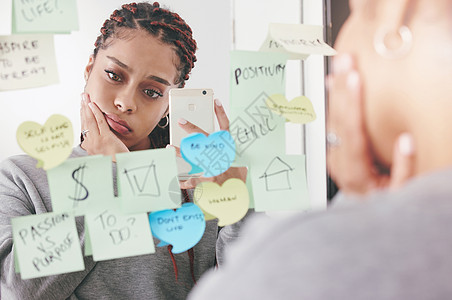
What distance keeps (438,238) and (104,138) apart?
0.81m

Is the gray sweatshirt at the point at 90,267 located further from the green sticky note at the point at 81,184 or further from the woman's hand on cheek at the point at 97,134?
the green sticky note at the point at 81,184

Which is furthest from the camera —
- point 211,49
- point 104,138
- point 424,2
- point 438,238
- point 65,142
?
point 211,49

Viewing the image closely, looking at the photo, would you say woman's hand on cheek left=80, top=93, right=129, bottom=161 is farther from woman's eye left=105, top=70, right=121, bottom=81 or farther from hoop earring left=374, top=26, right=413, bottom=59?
hoop earring left=374, top=26, right=413, bottom=59

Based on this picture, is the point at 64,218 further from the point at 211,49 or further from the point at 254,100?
the point at 211,49

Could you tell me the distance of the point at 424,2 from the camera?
1.60ft

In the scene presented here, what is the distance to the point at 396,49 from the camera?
1.73 feet

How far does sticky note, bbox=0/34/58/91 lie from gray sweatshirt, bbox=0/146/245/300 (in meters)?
0.30

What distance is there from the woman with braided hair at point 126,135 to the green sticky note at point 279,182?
Answer: 0.13 metres

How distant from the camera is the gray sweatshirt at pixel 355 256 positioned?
0.87 feet

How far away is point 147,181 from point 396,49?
15.2 inches

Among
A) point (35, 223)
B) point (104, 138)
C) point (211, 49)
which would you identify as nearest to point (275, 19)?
point (211, 49)

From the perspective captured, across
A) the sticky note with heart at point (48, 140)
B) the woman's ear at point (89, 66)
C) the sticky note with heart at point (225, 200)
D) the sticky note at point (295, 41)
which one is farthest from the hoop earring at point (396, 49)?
the woman's ear at point (89, 66)

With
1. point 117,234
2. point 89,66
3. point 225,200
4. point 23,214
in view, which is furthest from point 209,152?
point 89,66

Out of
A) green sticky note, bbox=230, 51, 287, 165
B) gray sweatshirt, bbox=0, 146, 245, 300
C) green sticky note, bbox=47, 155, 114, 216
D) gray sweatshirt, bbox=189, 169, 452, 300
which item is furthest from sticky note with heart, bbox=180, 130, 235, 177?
gray sweatshirt, bbox=189, 169, 452, 300
